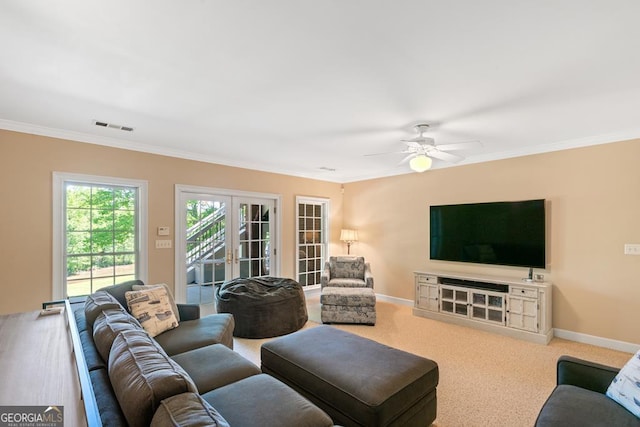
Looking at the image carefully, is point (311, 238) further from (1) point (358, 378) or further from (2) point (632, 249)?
(2) point (632, 249)

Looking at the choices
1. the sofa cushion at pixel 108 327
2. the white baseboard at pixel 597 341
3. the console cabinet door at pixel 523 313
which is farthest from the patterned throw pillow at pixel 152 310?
the white baseboard at pixel 597 341

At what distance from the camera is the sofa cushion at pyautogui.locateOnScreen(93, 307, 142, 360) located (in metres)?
1.60

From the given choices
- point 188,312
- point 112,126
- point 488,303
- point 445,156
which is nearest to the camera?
point 188,312

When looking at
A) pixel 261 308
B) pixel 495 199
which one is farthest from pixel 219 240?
pixel 495 199

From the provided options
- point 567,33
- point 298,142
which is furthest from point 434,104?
point 298,142

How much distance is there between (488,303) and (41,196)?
5.69 m

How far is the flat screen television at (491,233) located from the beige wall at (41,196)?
4109 millimetres

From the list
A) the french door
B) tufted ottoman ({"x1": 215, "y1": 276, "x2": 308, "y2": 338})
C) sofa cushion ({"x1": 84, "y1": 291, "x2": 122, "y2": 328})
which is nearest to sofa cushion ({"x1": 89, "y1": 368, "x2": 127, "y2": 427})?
sofa cushion ({"x1": 84, "y1": 291, "x2": 122, "y2": 328})

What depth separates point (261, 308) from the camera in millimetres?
3814

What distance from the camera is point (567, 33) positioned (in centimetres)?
172

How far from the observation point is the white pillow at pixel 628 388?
61.9 inches

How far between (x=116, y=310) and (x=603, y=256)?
16.6 feet

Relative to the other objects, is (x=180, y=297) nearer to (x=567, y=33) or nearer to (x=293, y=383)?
(x=293, y=383)

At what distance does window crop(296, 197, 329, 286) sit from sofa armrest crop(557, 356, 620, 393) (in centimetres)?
440
